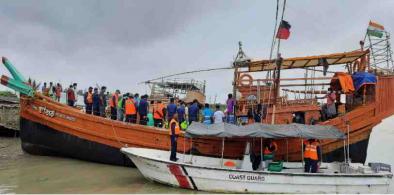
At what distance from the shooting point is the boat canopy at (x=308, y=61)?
13398 mm

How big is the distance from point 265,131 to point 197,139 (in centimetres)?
282

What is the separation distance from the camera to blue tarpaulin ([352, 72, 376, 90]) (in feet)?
42.1

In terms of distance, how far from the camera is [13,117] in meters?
26.7

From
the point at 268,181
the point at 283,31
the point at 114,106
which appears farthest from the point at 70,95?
the point at 268,181

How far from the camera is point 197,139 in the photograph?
41.9ft

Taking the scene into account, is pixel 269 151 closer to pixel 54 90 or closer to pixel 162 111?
pixel 162 111

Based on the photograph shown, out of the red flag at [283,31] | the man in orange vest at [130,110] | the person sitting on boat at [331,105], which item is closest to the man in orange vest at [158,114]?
the man in orange vest at [130,110]

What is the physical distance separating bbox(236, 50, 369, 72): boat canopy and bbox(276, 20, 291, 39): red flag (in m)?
0.88

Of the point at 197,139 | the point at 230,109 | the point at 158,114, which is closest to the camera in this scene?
the point at 197,139

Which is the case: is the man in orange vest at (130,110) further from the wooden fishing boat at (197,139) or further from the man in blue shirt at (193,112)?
the man in blue shirt at (193,112)

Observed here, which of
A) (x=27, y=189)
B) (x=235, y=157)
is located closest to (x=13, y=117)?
(x=27, y=189)

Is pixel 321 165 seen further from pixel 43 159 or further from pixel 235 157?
pixel 43 159

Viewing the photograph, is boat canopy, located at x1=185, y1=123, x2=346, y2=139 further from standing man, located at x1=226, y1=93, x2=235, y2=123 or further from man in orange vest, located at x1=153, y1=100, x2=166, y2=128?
man in orange vest, located at x1=153, y1=100, x2=166, y2=128

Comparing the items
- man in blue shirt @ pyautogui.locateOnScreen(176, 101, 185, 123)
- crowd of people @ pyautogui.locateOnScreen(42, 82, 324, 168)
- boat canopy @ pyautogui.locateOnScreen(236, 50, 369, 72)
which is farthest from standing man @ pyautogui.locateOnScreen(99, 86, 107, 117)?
boat canopy @ pyautogui.locateOnScreen(236, 50, 369, 72)
